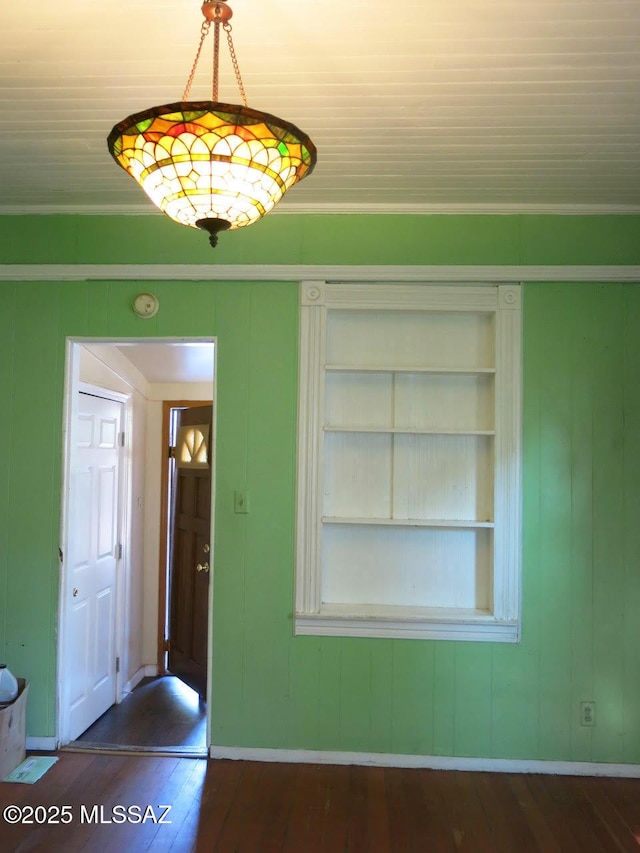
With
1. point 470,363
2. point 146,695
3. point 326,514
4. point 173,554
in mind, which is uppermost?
point 470,363

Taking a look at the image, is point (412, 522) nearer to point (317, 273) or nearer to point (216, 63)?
point (317, 273)

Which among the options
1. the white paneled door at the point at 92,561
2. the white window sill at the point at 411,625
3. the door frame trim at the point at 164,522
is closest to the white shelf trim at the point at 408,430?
the white window sill at the point at 411,625

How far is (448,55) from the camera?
205cm

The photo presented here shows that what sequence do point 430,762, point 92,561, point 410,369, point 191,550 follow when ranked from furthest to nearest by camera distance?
point 191,550, point 92,561, point 410,369, point 430,762

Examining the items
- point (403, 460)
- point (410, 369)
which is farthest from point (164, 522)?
point (410, 369)

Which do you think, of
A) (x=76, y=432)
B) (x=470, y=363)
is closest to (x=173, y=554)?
(x=76, y=432)

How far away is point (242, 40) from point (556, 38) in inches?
37.5

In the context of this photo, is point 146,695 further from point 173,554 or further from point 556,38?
point 556,38

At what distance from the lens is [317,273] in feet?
10.6

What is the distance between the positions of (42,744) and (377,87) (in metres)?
3.33

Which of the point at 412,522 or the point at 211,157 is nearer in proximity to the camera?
the point at 211,157

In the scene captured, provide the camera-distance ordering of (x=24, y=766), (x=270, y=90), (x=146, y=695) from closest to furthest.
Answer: (x=270, y=90) < (x=24, y=766) < (x=146, y=695)

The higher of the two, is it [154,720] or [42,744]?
[42,744]

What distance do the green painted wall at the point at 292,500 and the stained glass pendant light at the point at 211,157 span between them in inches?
65.5
